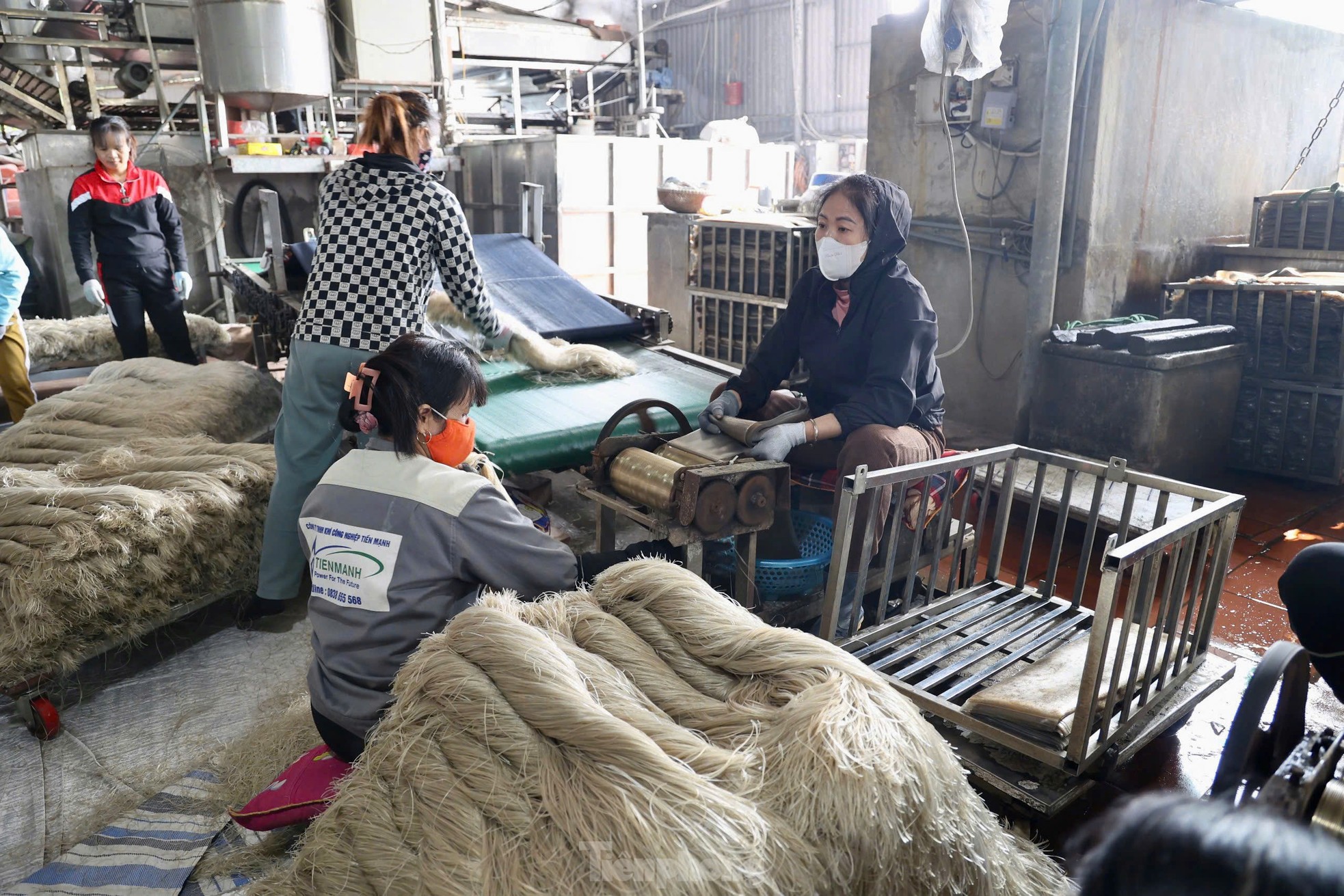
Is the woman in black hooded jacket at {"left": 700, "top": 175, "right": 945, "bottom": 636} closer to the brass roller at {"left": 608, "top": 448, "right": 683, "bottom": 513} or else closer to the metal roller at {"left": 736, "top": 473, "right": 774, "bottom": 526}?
the metal roller at {"left": 736, "top": 473, "right": 774, "bottom": 526}

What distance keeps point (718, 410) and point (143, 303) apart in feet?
13.2

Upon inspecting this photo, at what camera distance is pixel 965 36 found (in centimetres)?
435

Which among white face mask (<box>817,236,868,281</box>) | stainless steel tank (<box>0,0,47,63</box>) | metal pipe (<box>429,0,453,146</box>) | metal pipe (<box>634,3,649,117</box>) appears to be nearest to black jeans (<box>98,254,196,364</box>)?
white face mask (<box>817,236,868,281</box>)

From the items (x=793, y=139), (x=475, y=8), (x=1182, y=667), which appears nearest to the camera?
(x=1182, y=667)

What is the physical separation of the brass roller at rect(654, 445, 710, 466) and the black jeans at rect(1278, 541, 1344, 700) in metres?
1.53

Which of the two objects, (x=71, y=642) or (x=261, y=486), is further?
(x=261, y=486)

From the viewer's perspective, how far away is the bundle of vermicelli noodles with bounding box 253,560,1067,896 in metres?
1.02

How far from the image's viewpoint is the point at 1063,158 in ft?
14.9

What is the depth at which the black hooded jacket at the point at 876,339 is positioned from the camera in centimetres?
296

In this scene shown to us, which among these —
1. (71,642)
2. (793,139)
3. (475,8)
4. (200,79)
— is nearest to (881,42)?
(71,642)

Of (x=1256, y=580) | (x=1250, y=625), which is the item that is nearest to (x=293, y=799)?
(x=1250, y=625)

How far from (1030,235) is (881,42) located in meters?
1.64

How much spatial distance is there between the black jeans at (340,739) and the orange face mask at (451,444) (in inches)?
23.6

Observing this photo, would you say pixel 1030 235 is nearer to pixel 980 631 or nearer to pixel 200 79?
pixel 980 631
